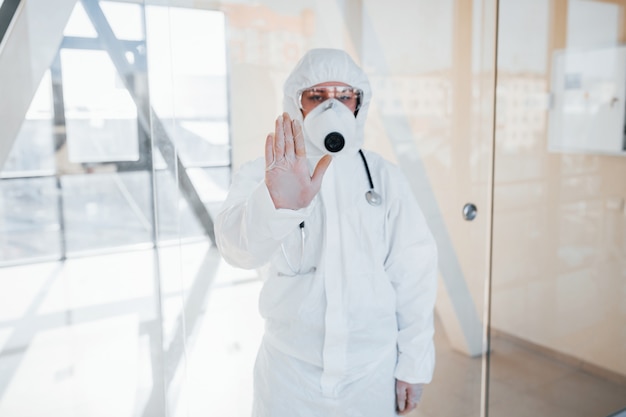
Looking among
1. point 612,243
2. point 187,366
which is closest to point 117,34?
point 187,366

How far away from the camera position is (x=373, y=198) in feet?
4.25

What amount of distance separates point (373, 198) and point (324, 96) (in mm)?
268

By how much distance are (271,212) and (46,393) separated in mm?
964

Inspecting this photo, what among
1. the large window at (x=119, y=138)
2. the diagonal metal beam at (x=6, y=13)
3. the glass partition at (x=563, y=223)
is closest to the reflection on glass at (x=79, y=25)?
the large window at (x=119, y=138)

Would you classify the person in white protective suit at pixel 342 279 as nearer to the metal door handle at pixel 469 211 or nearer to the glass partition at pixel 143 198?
the glass partition at pixel 143 198

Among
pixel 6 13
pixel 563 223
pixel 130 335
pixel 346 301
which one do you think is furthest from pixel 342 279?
pixel 563 223

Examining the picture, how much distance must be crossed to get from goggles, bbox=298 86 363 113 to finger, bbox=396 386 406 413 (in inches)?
27.1

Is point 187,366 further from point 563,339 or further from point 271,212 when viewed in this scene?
point 563,339

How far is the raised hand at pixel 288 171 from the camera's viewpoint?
3.36ft

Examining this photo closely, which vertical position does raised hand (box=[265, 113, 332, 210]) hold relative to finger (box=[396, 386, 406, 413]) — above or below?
above

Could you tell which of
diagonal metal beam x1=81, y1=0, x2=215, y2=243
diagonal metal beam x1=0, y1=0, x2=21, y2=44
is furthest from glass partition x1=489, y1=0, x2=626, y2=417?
diagonal metal beam x1=0, y1=0, x2=21, y2=44

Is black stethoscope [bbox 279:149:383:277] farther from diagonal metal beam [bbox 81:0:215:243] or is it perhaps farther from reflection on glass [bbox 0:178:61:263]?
reflection on glass [bbox 0:178:61:263]

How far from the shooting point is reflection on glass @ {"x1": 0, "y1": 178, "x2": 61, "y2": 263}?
1412 mm

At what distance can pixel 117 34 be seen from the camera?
1.46 m
